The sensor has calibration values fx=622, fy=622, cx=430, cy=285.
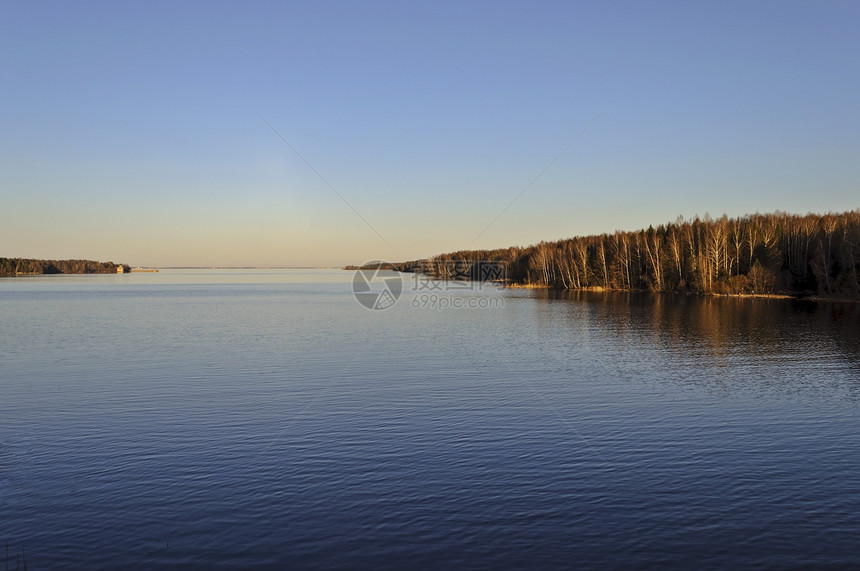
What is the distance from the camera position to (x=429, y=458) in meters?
20.4

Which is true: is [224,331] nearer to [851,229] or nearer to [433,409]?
[433,409]

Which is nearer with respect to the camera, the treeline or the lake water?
the lake water

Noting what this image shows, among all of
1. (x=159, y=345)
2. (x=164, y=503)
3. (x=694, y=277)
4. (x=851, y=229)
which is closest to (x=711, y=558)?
(x=164, y=503)

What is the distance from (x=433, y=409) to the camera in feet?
90.5

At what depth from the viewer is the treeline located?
10319cm

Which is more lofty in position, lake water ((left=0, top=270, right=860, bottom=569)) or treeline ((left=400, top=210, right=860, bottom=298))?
treeline ((left=400, top=210, right=860, bottom=298))

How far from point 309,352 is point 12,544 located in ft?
106

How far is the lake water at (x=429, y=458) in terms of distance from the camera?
14.1m

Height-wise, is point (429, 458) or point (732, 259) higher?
point (732, 259)

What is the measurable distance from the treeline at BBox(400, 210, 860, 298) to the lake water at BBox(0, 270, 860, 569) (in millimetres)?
68746

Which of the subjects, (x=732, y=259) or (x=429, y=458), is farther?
(x=732, y=259)

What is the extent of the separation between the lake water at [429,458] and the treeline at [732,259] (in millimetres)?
68746

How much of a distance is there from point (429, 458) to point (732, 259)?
117 metres

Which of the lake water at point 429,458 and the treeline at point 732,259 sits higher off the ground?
the treeline at point 732,259
